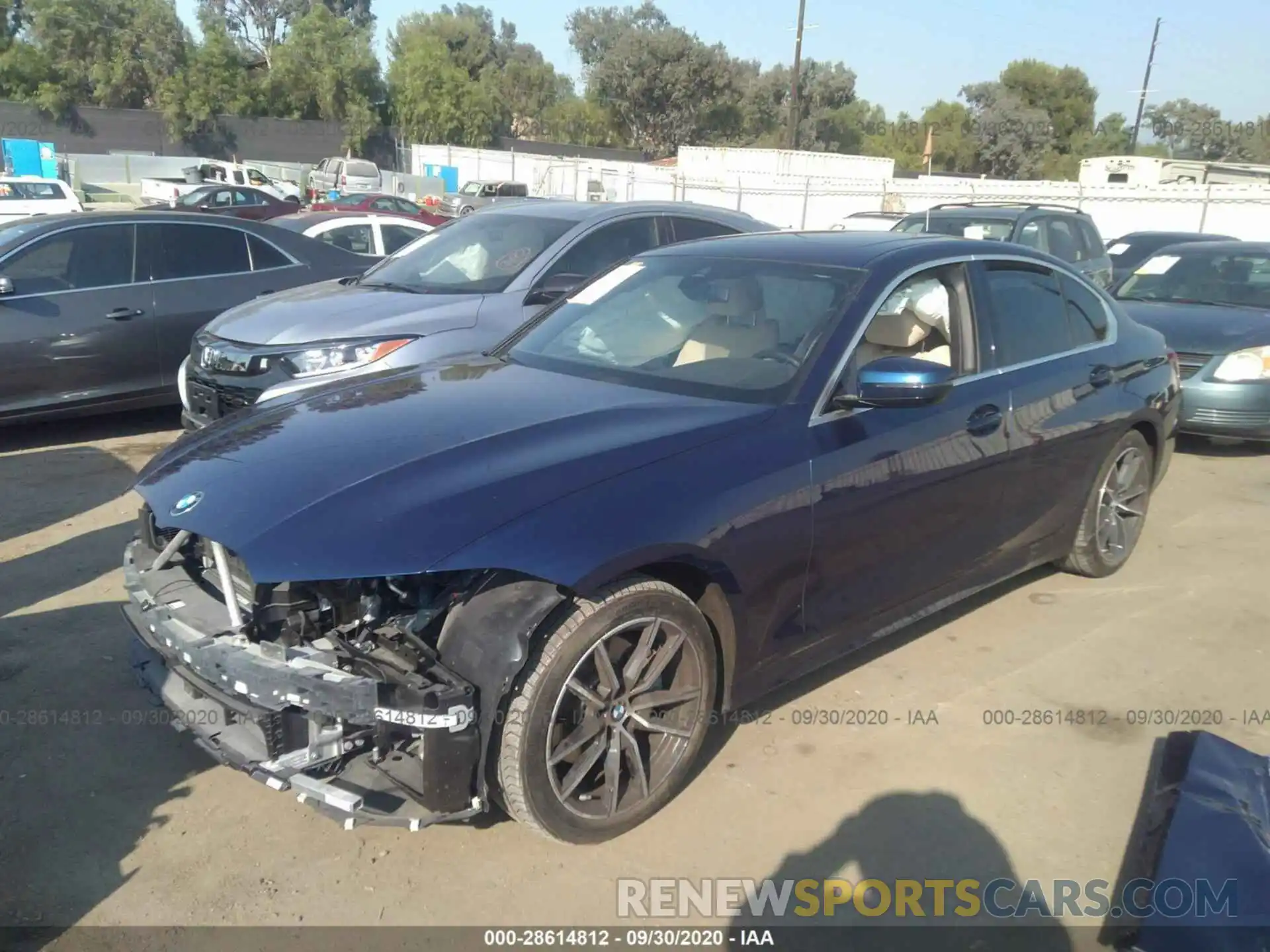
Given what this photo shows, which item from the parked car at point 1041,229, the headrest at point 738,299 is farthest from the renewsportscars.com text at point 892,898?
the parked car at point 1041,229

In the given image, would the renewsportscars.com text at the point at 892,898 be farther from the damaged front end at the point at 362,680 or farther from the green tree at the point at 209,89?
the green tree at the point at 209,89

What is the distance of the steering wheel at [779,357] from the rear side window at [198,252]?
5.67m

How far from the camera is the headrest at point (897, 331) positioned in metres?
4.03

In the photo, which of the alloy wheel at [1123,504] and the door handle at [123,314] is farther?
the door handle at [123,314]

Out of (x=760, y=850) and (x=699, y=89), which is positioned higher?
(x=699, y=89)

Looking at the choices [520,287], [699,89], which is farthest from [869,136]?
[520,287]

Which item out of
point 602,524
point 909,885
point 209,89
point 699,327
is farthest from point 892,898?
point 209,89

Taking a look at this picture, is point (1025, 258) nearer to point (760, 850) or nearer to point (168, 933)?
point (760, 850)

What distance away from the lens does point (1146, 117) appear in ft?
272

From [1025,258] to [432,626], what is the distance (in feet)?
10.7

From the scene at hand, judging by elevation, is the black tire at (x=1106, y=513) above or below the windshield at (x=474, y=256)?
below

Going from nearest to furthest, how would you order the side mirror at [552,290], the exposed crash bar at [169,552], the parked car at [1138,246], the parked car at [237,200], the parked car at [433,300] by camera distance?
the exposed crash bar at [169,552]
the parked car at [433,300]
the side mirror at [552,290]
the parked car at [1138,246]
the parked car at [237,200]

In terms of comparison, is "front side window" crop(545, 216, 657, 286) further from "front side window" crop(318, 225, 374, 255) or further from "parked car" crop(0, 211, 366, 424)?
"front side window" crop(318, 225, 374, 255)

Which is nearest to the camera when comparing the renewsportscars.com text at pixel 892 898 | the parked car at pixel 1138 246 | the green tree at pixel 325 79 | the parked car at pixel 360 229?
the renewsportscars.com text at pixel 892 898
